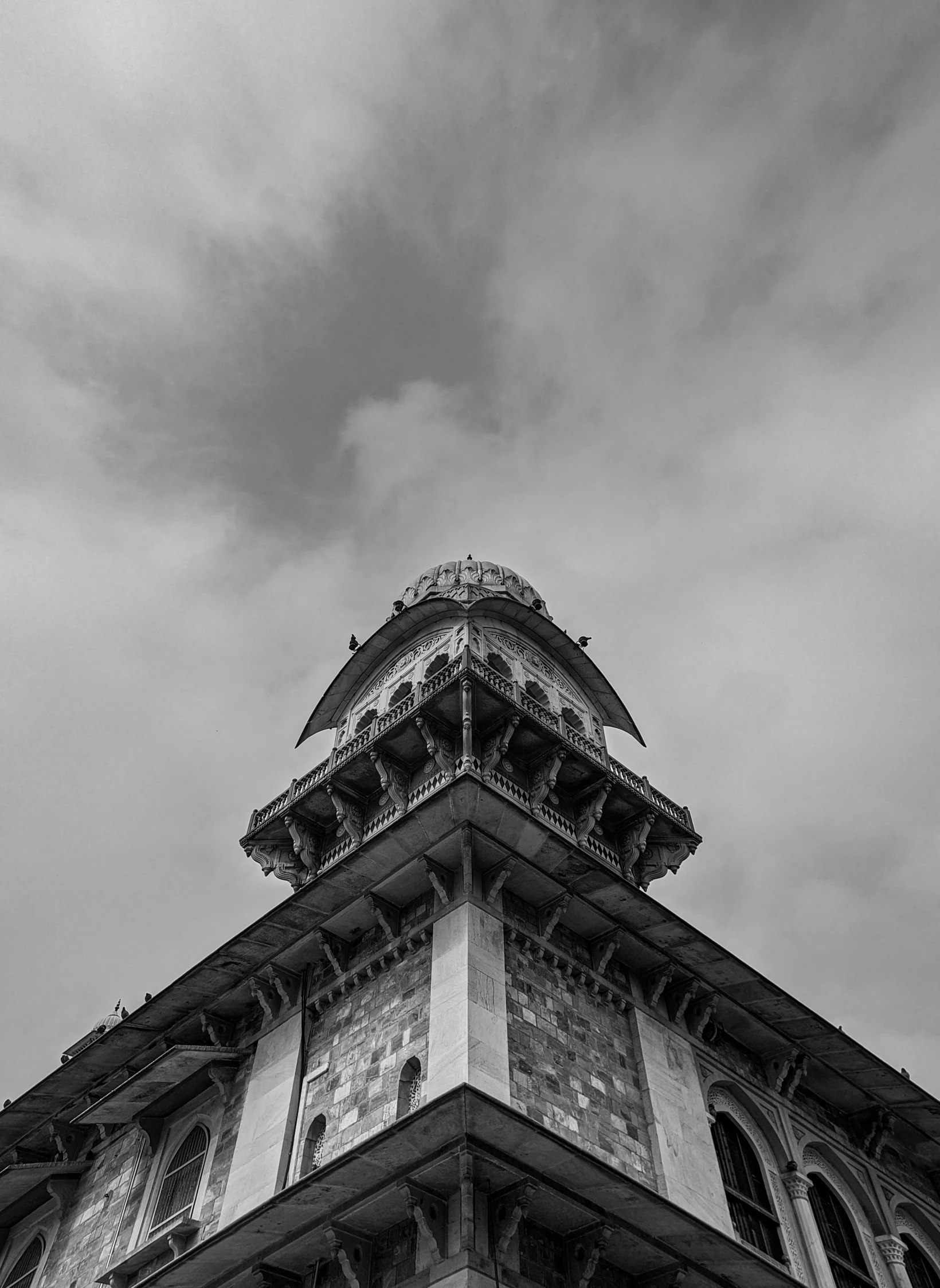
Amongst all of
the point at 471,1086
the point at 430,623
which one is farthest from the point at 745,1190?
the point at 430,623

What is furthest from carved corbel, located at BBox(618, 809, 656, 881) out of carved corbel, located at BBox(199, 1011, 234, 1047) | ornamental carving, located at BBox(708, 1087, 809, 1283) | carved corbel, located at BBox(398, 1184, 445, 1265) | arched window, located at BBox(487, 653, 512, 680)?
carved corbel, located at BBox(398, 1184, 445, 1265)

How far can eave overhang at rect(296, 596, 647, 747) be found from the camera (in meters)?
29.5

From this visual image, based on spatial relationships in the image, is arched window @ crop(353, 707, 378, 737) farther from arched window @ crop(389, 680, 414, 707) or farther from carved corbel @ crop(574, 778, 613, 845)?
carved corbel @ crop(574, 778, 613, 845)

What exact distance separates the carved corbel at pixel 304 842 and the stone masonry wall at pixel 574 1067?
25.7 ft

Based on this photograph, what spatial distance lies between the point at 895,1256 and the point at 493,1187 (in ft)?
35.5

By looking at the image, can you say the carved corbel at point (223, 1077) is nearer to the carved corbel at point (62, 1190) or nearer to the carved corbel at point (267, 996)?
the carved corbel at point (267, 996)

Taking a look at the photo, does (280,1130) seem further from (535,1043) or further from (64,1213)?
(64,1213)

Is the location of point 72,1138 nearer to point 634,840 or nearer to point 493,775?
point 493,775

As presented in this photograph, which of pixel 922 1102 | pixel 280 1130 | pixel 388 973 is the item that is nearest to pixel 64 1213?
pixel 280 1130

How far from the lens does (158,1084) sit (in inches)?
784

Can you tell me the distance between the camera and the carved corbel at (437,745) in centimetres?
2238

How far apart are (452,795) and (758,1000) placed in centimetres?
736

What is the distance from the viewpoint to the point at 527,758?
78.5 ft

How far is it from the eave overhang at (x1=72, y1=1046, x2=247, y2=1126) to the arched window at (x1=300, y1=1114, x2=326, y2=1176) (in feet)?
10.3
